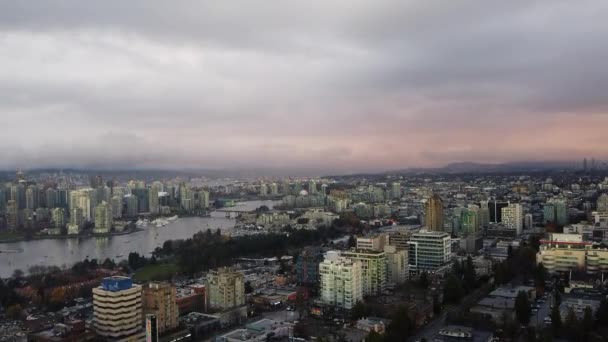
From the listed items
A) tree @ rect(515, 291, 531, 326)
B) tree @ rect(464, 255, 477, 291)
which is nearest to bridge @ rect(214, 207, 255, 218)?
tree @ rect(464, 255, 477, 291)

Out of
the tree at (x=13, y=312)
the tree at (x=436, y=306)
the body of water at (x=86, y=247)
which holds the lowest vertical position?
the body of water at (x=86, y=247)

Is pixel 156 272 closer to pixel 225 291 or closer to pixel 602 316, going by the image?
pixel 225 291

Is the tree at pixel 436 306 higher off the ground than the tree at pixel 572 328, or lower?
lower

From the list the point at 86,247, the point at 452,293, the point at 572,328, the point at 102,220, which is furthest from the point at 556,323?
the point at 102,220

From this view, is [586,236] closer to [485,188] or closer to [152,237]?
[152,237]

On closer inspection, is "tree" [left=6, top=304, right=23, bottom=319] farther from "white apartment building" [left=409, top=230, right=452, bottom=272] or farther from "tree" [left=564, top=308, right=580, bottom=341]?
"tree" [left=564, top=308, right=580, bottom=341]

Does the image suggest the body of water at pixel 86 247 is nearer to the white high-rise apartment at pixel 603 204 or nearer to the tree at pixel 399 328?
the tree at pixel 399 328

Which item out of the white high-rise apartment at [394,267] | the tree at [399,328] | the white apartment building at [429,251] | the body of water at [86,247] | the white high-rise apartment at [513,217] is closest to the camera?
the tree at [399,328]

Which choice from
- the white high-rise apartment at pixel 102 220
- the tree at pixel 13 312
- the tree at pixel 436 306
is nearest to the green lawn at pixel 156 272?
the tree at pixel 13 312
